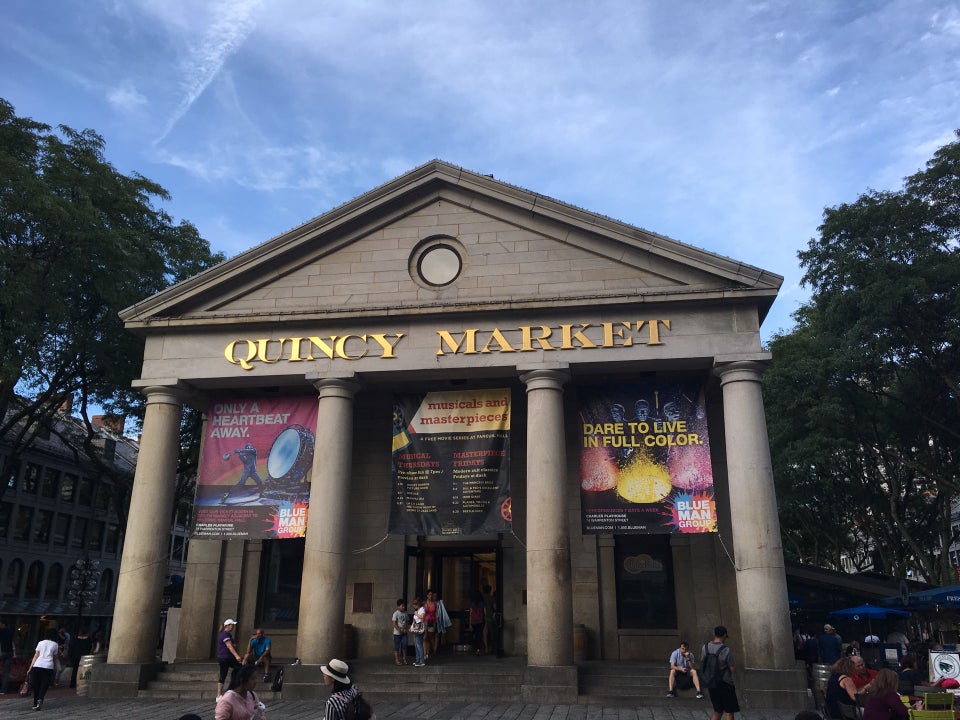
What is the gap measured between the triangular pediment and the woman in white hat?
38.5 ft

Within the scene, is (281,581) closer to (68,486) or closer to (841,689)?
(841,689)

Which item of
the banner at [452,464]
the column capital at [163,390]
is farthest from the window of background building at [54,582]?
the banner at [452,464]

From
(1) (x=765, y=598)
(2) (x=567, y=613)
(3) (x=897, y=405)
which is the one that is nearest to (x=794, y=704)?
(1) (x=765, y=598)

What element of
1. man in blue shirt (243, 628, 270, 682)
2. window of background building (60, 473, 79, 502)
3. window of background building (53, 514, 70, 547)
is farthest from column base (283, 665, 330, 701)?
window of background building (60, 473, 79, 502)

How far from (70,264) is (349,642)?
1315cm

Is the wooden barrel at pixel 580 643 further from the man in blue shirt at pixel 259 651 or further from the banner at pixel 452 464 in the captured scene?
the man in blue shirt at pixel 259 651

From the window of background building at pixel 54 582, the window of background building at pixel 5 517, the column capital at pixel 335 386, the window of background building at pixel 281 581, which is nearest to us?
the column capital at pixel 335 386

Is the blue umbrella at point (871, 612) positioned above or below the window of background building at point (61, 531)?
below

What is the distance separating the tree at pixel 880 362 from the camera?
2375cm

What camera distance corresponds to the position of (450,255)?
61.9 feet

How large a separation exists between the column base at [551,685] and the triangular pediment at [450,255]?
7576mm

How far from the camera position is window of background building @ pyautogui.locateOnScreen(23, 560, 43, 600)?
4394 cm

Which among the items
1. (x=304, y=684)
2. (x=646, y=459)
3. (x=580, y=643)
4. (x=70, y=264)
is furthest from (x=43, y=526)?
(x=646, y=459)

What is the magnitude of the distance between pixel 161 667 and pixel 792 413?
22.0 metres
